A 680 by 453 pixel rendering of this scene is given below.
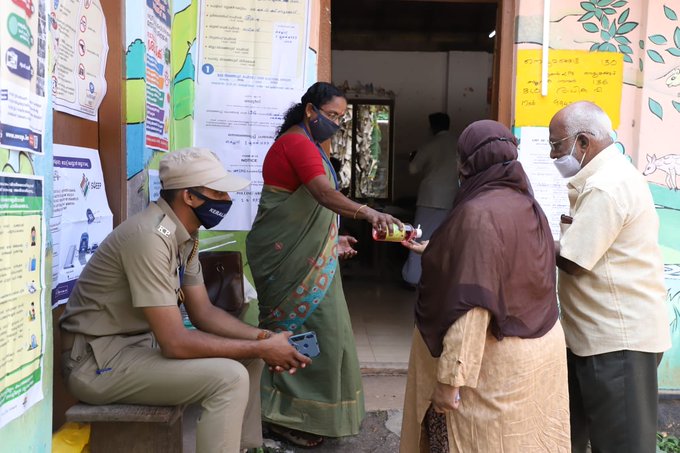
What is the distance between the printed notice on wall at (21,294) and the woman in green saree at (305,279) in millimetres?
1414

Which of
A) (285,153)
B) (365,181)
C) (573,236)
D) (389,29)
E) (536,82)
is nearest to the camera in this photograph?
(573,236)

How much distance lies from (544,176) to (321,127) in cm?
164

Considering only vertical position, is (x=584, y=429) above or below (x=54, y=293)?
below

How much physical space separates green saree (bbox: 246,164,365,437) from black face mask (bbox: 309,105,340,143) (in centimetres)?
31

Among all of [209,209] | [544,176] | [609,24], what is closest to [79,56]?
[209,209]

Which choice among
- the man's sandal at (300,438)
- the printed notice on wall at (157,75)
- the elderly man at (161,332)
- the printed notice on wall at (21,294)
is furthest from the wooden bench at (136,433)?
the printed notice on wall at (157,75)

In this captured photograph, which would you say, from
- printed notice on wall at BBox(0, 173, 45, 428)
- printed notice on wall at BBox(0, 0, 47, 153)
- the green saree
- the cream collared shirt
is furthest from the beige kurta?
printed notice on wall at BBox(0, 0, 47, 153)

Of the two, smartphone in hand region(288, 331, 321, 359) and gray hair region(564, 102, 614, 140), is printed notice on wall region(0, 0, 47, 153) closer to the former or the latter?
smartphone in hand region(288, 331, 321, 359)

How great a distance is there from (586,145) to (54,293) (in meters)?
2.23

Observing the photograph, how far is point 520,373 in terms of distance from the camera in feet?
6.73

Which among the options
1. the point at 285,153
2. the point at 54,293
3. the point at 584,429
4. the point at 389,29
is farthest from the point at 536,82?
the point at 389,29

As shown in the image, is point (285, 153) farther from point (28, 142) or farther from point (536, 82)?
point (536, 82)

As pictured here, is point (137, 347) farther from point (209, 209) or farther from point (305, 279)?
point (305, 279)

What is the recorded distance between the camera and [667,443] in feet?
11.2
